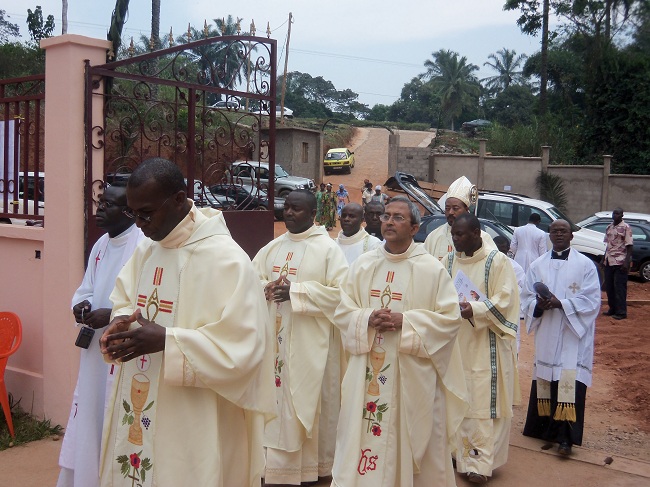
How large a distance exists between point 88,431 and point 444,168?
99.3ft

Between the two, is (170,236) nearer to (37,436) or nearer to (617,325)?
(37,436)

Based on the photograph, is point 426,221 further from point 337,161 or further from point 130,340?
point 337,161

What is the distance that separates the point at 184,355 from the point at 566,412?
450 cm

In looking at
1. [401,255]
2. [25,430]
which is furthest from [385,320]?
[25,430]

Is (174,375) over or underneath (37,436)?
over

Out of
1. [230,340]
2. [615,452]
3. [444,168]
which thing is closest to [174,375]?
[230,340]

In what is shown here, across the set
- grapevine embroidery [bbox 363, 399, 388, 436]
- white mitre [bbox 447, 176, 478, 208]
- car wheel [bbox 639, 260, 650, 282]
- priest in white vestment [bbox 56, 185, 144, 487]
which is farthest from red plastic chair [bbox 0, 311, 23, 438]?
car wheel [bbox 639, 260, 650, 282]

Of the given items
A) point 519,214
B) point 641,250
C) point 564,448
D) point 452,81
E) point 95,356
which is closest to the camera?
point 95,356

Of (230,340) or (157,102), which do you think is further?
(157,102)

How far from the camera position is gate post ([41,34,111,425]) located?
606 cm

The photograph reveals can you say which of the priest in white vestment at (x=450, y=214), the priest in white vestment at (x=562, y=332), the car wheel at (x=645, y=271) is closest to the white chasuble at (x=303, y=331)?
the priest in white vestment at (x=450, y=214)

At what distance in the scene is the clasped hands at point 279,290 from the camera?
566cm

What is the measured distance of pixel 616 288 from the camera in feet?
46.2

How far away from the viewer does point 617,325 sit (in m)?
13.6
